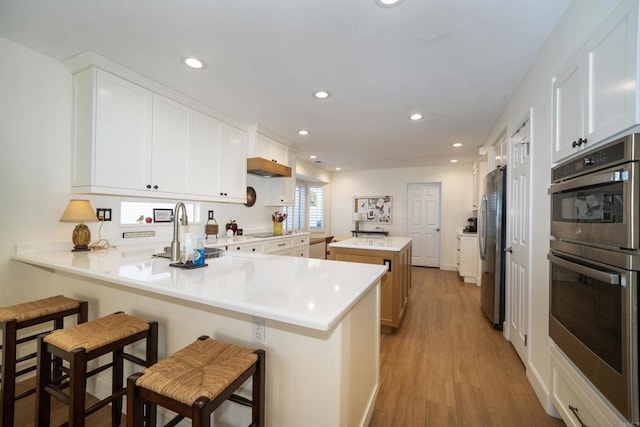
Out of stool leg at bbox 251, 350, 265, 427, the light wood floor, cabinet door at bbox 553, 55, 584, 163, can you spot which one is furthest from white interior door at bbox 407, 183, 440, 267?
stool leg at bbox 251, 350, 265, 427

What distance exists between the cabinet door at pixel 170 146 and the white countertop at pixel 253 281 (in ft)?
3.10

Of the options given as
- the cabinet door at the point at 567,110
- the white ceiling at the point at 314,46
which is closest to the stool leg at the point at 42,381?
the white ceiling at the point at 314,46

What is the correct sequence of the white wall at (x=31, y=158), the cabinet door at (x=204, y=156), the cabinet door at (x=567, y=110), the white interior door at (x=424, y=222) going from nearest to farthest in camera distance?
the cabinet door at (x=567, y=110) < the white wall at (x=31, y=158) < the cabinet door at (x=204, y=156) < the white interior door at (x=424, y=222)

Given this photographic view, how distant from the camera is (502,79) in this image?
89.0 inches

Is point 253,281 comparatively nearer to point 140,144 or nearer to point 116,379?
point 116,379

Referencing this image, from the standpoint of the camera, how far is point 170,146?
2.61 meters

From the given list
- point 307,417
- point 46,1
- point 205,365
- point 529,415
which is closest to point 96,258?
point 205,365

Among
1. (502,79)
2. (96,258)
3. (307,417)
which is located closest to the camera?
(307,417)

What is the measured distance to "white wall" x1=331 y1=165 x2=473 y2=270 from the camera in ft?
19.6

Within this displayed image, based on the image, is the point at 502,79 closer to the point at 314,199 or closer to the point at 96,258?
the point at 96,258

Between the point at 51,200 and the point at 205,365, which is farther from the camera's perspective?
the point at 51,200

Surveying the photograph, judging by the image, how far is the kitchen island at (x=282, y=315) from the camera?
101cm

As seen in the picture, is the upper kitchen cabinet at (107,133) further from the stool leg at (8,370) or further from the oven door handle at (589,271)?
the oven door handle at (589,271)

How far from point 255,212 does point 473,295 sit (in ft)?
12.1
